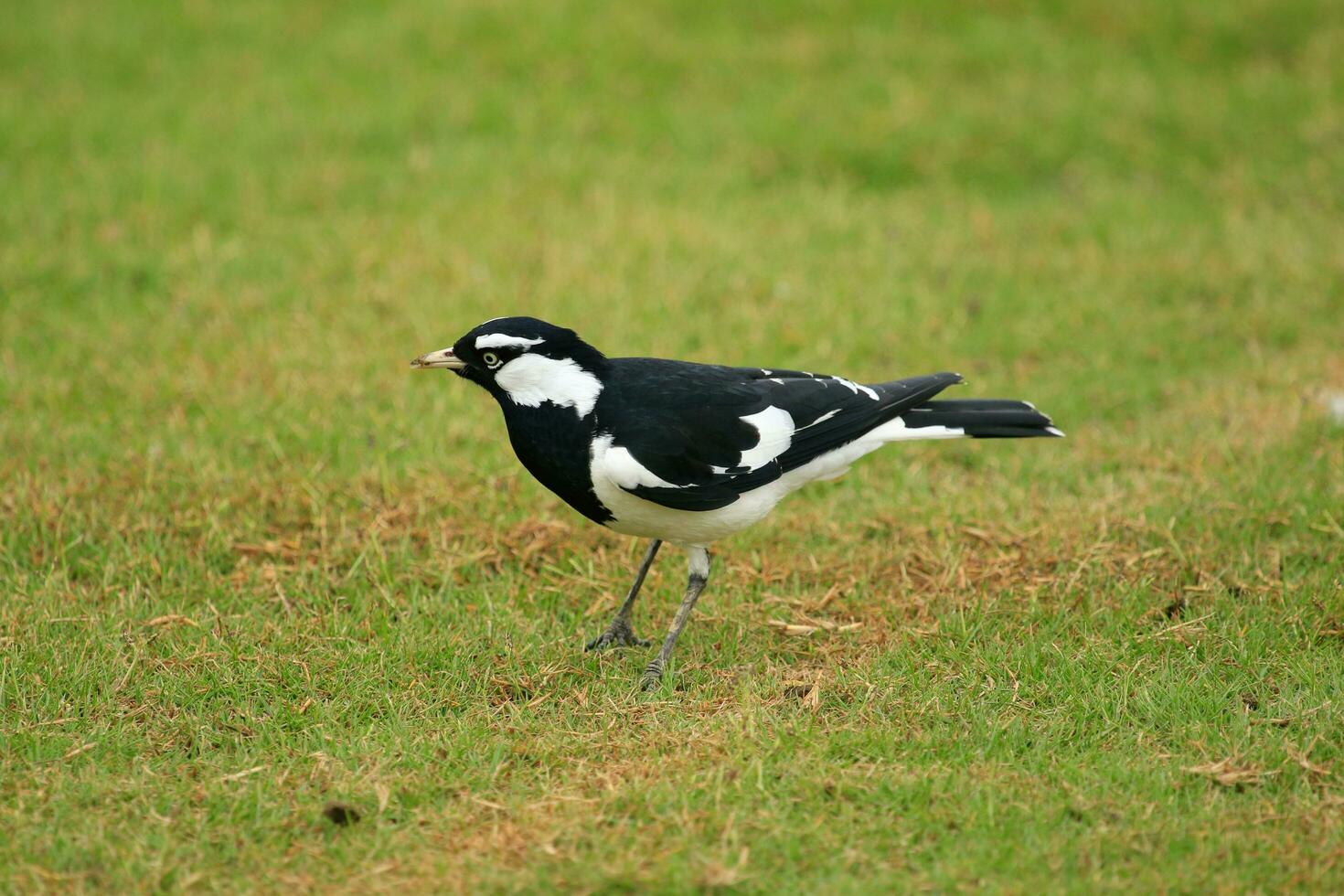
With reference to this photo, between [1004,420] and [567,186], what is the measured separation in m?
4.56

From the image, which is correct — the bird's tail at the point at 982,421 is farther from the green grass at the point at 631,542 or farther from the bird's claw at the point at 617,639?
the bird's claw at the point at 617,639

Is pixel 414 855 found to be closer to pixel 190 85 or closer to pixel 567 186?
pixel 567 186

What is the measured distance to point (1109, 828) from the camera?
350 centimetres

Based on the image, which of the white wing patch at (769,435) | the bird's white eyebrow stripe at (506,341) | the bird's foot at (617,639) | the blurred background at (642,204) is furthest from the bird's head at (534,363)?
the blurred background at (642,204)

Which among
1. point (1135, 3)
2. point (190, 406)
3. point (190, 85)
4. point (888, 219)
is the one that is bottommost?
point (190, 406)

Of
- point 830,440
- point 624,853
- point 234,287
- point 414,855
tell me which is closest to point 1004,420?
point 830,440

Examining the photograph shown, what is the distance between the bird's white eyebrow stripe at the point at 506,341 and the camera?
4.24 meters

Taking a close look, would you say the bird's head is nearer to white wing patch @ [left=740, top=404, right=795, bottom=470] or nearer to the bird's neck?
the bird's neck

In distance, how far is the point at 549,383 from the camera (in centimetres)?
425

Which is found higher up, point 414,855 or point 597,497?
point 597,497

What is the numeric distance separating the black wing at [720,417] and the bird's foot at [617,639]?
639 millimetres

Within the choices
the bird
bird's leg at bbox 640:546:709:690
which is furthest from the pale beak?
bird's leg at bbox 640:546:709:690

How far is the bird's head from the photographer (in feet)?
13.9

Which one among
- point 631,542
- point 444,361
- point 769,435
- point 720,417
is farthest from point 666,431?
point 631,542
